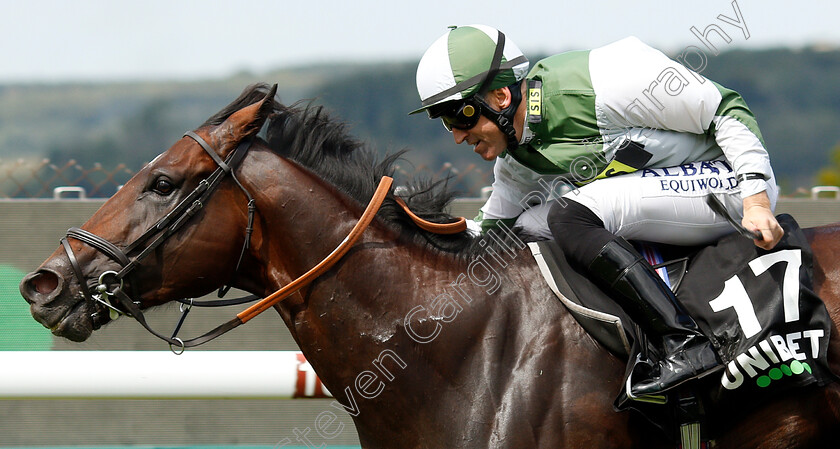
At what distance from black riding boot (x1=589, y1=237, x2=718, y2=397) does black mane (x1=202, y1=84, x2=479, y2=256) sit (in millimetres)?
540

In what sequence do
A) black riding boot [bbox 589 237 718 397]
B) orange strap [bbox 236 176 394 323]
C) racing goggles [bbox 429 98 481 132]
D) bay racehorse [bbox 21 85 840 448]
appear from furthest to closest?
racing goggles [bbox 429 98 481 132]
orange strap [bbox 236 176 394 323]
bay racehorse [bbox 21 85 840 448]
black riding boot [bbox 589 237 718 397]

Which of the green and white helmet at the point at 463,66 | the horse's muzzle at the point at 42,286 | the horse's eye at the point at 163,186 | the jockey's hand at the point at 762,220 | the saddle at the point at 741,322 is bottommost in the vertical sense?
the saddle at the point at 741,322

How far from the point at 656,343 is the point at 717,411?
0.29 metres

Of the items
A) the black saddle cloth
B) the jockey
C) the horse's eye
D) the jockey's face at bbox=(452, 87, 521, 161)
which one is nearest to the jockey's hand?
the jockey

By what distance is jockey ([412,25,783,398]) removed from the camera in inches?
106

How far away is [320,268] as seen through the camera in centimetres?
281

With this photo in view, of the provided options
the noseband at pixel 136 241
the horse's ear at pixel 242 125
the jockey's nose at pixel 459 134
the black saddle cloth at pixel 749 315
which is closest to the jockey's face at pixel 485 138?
the jockey's nose at pixel 459 134

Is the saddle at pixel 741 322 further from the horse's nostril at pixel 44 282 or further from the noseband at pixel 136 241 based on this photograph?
the horse's nostril at pixel 44 282

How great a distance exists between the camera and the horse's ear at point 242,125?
287 cm

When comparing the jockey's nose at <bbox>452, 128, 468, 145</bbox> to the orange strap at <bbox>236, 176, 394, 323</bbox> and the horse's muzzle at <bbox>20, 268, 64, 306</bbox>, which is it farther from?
the horse's muzzle at <bbox>20, 268, 64, 306</bbox>

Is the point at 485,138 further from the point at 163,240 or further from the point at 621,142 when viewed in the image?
the point at 163,240

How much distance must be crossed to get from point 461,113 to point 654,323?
0.95m

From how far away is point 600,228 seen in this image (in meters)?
2.76

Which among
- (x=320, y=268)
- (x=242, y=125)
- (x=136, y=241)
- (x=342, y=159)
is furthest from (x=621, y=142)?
(x=136, y=241)
